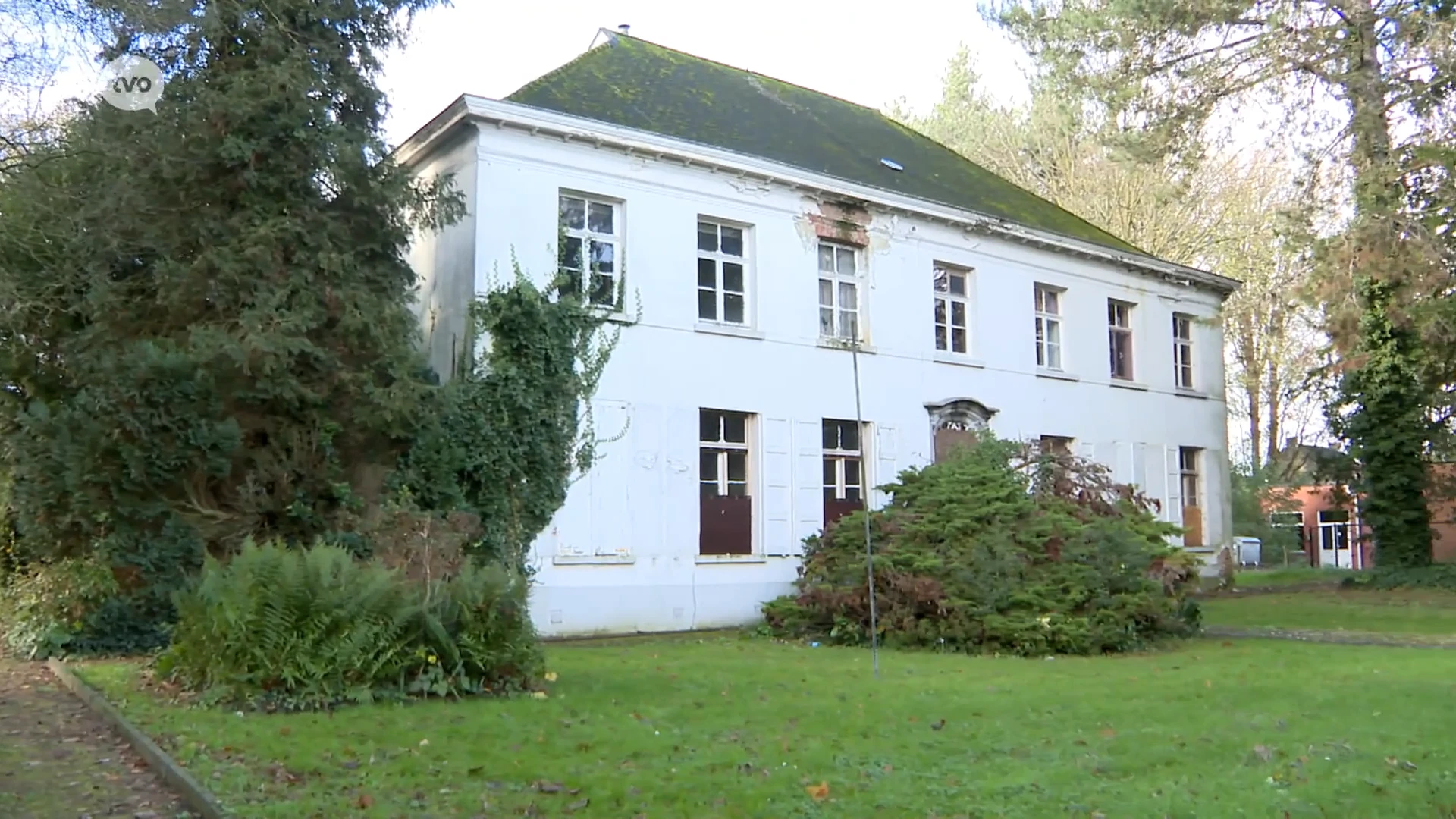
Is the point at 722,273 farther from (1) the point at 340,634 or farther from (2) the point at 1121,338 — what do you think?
(2) the point at 1121,338

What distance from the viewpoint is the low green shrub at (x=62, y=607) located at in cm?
1329

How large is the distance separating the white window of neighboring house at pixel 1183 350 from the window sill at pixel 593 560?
15267 mm

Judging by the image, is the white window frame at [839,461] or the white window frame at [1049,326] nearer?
the white window frame at [839,461]

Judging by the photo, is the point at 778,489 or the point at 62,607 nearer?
the point at 62,607

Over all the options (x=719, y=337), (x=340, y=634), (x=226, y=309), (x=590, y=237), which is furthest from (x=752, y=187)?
(x=340, y=634)

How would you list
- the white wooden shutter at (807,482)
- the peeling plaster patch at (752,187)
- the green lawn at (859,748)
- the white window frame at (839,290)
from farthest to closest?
the white window frame at (839,290) → the white wooden shutter at (807,482) → the peeling plaster patch at (752,187) → the green lawn at (859,748)

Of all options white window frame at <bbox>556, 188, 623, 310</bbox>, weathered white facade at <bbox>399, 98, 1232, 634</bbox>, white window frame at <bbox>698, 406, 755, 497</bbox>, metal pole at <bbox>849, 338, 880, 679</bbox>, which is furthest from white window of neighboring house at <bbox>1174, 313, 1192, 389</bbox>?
white window frame at <bbox>556, 188, 623, 310</bbox>

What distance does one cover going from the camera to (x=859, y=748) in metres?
7.76

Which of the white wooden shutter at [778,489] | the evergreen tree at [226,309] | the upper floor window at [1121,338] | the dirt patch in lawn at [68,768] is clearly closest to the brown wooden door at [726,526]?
the white wooden shutter at [778,489]

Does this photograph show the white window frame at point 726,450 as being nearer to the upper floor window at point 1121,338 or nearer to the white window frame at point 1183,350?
the upper floor window at point 1121,338

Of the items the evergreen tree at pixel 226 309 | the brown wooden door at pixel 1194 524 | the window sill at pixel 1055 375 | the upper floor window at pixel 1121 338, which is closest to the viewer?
the evergreen tree at pixel 226 309

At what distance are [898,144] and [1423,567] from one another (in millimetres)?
13691

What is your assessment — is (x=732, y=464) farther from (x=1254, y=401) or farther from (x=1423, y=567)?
(x=1254, y=401)

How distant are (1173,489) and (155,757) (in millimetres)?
22559
